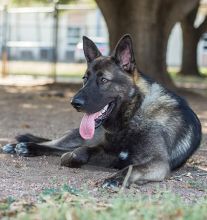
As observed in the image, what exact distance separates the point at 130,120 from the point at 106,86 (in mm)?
528

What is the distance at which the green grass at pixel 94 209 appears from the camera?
3.72 m

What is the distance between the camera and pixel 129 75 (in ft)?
20.7

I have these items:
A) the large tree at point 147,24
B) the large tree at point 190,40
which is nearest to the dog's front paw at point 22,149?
the large tree at point 147,24

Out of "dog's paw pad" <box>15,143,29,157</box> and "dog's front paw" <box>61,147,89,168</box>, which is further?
"dog's paw pad" <box>15,143,29,157</box>

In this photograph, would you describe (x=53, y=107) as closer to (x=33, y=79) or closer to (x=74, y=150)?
(x=74, y=150)

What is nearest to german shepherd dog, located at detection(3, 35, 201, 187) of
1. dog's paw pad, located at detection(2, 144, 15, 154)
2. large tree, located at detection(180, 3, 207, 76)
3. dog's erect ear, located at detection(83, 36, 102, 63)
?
dog's erect ear, located at detection(83, 36, 102, 63)

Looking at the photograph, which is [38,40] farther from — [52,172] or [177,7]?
[52,172]

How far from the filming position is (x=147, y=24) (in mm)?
15250

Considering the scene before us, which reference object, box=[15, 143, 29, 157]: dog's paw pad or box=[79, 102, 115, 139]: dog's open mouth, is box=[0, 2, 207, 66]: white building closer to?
box=[15, 143, 29, 157]: dog's paw pad

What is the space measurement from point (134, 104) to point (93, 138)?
739mm

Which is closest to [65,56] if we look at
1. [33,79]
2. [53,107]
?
[33,79]

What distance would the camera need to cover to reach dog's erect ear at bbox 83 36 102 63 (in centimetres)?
652

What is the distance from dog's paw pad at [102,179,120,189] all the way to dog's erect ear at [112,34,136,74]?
52.6 inches

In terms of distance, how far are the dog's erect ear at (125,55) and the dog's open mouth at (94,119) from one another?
0.43 m
